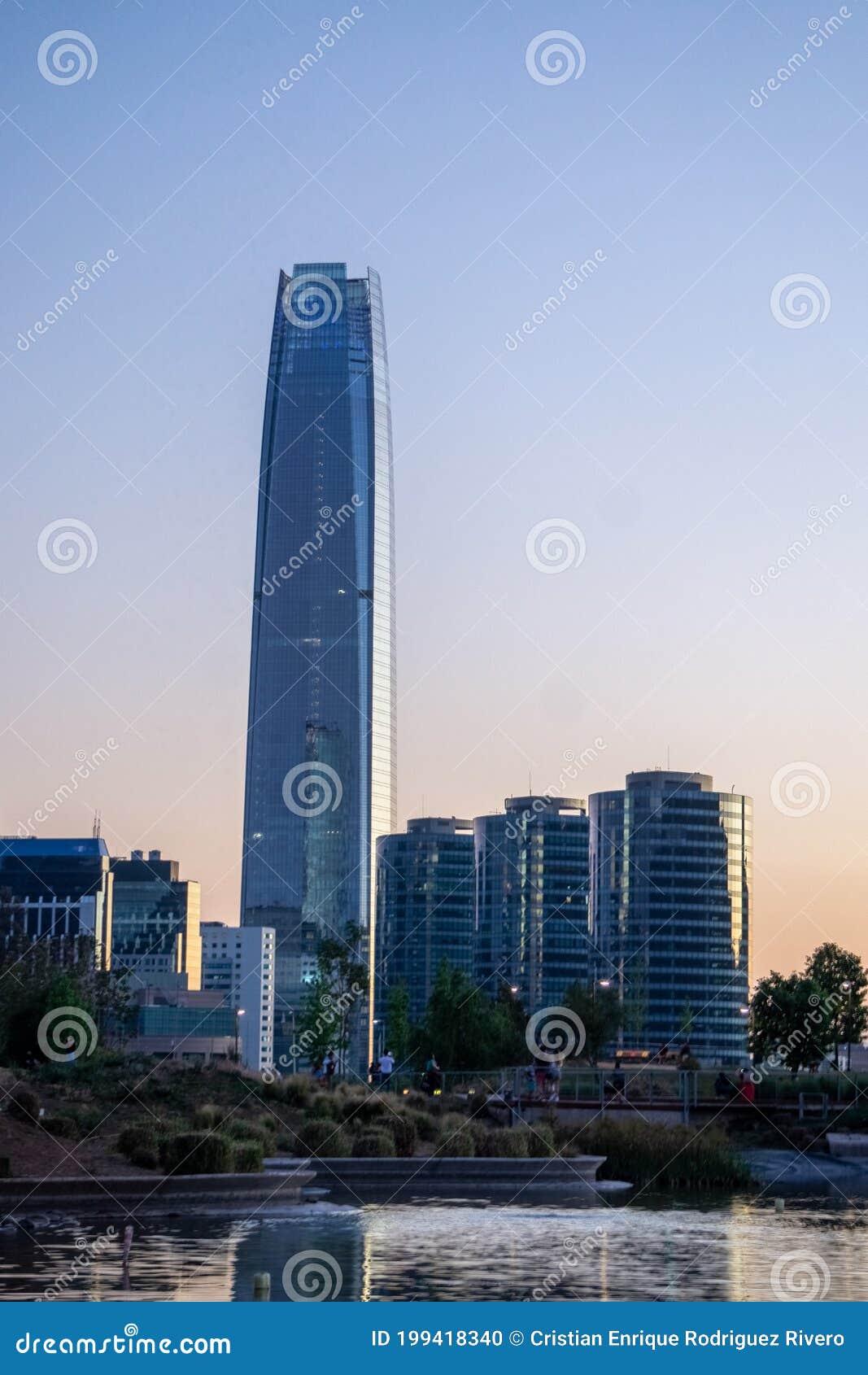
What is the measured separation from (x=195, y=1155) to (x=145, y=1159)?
1198mm

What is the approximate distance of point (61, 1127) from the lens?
33.8 m

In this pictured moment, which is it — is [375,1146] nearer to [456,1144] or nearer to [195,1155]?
[456,1144]

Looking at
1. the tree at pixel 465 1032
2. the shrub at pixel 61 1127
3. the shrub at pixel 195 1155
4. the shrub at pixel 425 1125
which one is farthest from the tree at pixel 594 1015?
the shrub at pixel 195 1155

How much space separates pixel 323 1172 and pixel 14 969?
26019 mm

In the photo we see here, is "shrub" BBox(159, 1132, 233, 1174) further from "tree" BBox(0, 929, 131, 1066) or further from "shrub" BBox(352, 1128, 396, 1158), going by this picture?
"tree" BBox(0, 929, 131, 1066)

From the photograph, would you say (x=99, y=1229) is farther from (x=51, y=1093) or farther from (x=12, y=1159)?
(x=51, y=1093)

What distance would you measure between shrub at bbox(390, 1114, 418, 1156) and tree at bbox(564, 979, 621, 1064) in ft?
160

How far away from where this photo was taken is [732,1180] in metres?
42.3

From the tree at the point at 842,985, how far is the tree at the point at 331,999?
76.9ft

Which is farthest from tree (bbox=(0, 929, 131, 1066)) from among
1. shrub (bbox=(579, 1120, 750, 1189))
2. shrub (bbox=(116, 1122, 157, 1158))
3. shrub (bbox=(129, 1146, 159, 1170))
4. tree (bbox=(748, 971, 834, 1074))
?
tree (bbox=(748, 971, 834, 1074))

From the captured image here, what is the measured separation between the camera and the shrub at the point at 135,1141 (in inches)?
1268

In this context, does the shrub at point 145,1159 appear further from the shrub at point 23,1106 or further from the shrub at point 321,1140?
the shrub at point 321,1140

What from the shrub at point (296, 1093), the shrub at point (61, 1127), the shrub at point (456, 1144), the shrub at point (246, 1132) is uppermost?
the shrub at point (296, 1093)

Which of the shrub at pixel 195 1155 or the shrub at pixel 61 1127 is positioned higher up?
the shrub at pixel 61 1127
